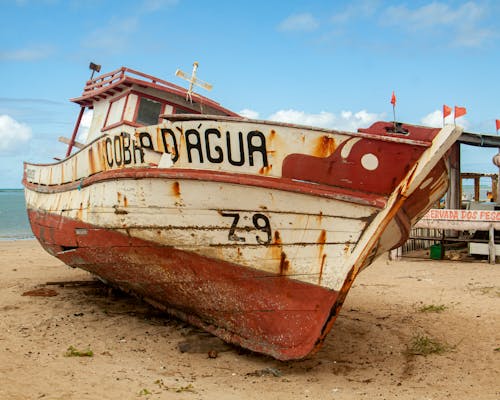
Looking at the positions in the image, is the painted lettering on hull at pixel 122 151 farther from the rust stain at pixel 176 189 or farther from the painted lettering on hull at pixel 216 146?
the rust stain at pixel 176 189

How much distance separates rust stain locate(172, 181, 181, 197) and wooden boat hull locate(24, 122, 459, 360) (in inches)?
0.4

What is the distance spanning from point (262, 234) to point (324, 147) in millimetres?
982

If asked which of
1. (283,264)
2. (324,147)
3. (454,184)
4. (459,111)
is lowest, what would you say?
(283,264)

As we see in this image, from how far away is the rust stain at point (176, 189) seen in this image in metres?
5.06

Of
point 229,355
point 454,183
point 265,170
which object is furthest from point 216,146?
point 454,183

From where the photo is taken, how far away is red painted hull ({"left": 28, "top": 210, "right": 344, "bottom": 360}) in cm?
471

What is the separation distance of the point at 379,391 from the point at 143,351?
8.03 ft

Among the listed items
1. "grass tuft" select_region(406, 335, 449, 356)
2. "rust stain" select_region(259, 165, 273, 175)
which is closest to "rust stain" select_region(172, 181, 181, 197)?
"rust stain" select_region(259, 165, 273, 175)

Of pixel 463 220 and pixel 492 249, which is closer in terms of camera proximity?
pixel 492 249

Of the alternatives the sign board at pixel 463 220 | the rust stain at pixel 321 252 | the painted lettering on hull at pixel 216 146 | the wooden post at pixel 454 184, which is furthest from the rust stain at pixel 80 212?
the wooden post at pixel 454 184

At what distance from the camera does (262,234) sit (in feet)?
15.8

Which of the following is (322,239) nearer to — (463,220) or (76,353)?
(76,353)

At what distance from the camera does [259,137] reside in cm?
471

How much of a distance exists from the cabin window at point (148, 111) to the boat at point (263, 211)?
1.00 m
